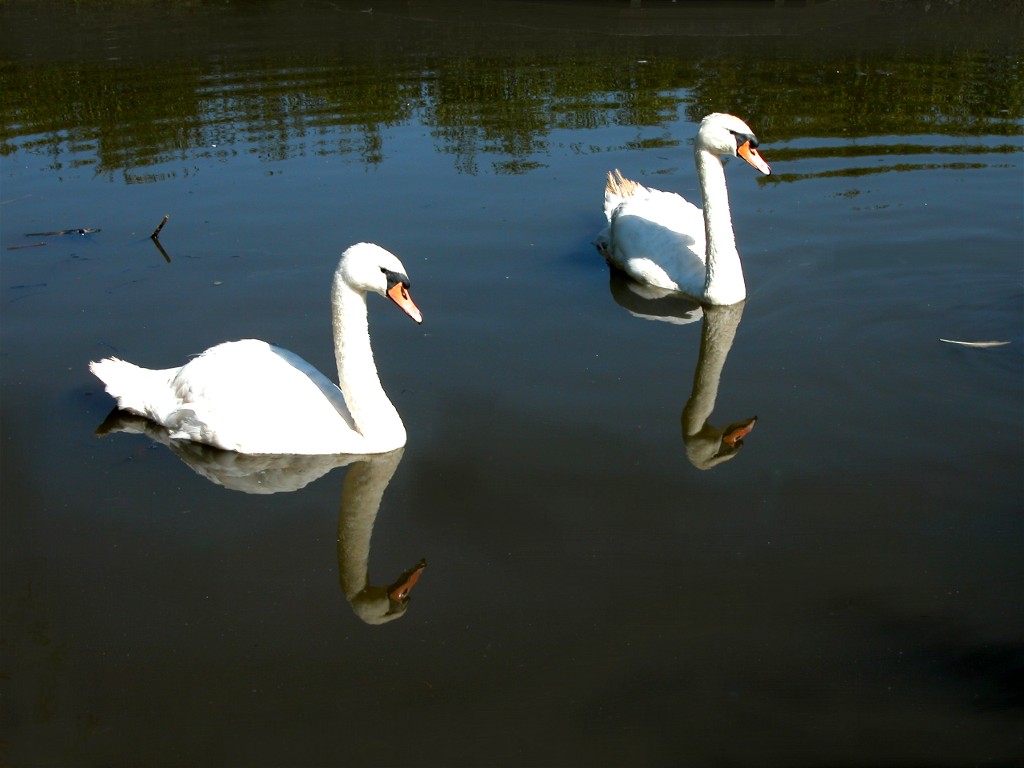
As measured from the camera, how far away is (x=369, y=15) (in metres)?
21.9

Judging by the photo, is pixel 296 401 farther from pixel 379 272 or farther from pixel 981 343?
pixel 981 343

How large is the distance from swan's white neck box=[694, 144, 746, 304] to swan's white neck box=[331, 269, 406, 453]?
3.29m

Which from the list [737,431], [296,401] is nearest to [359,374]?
[296,401]

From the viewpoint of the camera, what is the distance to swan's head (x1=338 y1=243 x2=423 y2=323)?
7082 millimetres

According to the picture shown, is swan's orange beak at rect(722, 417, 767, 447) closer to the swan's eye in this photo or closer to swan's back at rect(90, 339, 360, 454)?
swan's back at rect(90, 339, 360, 454)

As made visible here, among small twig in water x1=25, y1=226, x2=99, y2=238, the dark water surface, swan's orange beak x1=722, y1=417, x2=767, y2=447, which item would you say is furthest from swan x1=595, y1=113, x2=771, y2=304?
small twig in water x1=25, y1=226, x2=99, y2=238

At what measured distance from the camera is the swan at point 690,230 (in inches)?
367

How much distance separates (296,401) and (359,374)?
46 centimetres

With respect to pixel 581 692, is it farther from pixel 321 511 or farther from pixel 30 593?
pixel 30 593

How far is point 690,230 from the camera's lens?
33.8 ft

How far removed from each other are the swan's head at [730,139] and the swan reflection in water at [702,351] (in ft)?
4.00

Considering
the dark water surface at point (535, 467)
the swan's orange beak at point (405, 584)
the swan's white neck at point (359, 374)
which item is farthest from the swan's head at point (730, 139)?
the swan's orange beak at point (405, 584)

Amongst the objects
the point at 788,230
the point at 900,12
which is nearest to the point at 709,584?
the point at 788,230

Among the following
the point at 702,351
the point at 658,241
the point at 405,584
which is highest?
the point at 658,241
